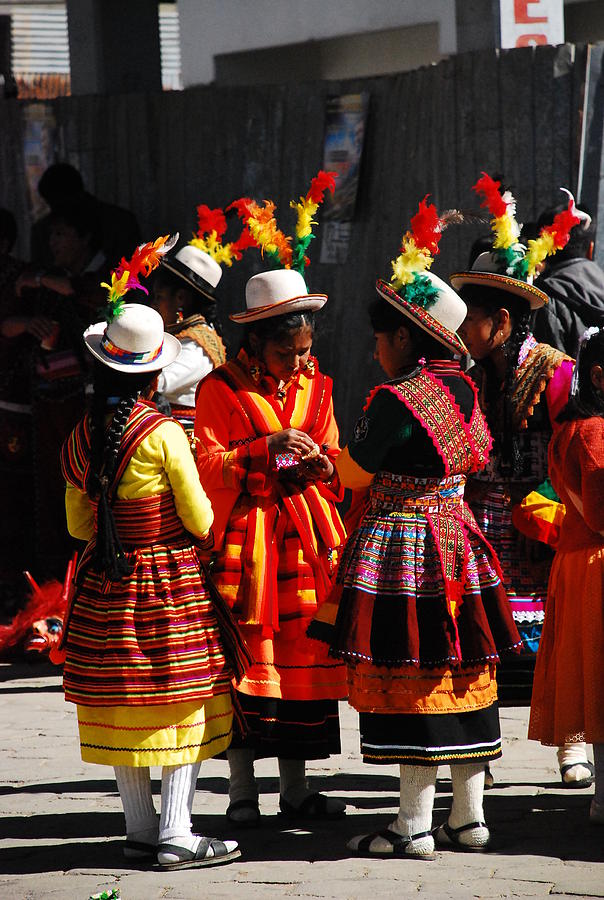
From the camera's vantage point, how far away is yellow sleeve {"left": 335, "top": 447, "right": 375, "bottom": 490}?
438 cm

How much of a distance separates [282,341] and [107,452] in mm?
844

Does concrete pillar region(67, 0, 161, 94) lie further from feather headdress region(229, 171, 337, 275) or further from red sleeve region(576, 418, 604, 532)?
red sleeve region(576, 418, 604, 532)

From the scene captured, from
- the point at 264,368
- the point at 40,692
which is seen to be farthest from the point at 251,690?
the point at 40,692

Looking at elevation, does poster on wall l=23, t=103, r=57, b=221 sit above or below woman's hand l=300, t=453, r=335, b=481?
above

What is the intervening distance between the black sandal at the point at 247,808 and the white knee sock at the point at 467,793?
754 millimetres

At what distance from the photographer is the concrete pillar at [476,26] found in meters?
7.80

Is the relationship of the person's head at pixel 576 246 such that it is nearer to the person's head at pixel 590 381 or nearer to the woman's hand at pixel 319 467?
the person's head at pixel 590 381

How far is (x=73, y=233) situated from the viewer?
852 centimetres

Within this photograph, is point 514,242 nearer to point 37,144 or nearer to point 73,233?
point 73,233

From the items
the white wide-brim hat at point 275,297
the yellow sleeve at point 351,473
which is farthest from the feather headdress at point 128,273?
the yellow sleeve at point 351,473

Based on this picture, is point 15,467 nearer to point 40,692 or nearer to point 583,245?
point 40,692

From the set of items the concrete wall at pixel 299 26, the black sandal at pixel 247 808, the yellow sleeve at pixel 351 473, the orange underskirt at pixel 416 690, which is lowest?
the black sandal at pixel 247 808

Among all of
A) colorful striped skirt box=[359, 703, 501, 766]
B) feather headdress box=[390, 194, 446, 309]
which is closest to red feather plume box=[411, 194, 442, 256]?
feather headdress box=[390, 194, 446, 309]

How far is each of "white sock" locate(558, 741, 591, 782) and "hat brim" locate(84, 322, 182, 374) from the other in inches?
84.6
